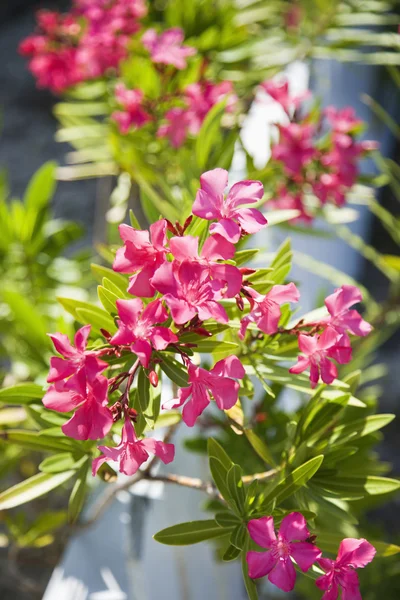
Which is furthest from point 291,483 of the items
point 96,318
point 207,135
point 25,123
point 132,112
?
point 25,123

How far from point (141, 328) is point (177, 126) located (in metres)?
0.66

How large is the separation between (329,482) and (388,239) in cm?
202

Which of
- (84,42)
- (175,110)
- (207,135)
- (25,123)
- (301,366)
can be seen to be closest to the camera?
(301,366)

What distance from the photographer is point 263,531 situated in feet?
1.83

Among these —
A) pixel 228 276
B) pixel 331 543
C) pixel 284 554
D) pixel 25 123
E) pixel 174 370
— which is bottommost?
pixel 25 123

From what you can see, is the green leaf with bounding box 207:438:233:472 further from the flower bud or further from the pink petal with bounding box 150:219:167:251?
the pink petal with bounding box 150:219:167:251

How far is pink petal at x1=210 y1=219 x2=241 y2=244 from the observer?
1.73 feet

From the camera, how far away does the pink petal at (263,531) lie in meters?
0.55

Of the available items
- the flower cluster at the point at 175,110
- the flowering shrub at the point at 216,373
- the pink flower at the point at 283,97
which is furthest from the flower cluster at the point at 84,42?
the flowering shrub at the point at 216,373

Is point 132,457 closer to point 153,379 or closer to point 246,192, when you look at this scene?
point 153,379

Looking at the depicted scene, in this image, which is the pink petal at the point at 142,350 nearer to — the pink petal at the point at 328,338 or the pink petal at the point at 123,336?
the pink petal at the point at 123,336

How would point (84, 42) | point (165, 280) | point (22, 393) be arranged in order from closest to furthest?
point (165, 280)
point (22, 393)
point (84, 42)

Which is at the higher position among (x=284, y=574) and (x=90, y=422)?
(x=90, y=422)

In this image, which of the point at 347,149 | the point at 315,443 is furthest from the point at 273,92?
the point at 315,443
